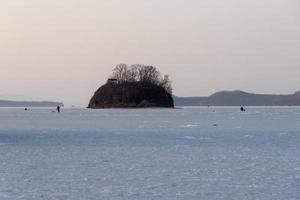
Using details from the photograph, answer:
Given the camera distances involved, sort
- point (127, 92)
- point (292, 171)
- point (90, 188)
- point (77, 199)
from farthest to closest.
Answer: point (127, 92)
point (292, 171)
point (90, 188)
point (77, 199)

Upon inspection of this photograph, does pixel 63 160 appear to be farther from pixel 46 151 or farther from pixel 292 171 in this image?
pixel 292 171

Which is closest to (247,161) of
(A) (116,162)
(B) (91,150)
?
(A) (116,162)

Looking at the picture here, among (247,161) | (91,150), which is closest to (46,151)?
(91,150)

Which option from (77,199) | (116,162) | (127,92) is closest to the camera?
(77,199)

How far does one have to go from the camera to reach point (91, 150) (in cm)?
3312

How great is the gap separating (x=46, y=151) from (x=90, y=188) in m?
13.7

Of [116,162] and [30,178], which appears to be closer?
[30,178]

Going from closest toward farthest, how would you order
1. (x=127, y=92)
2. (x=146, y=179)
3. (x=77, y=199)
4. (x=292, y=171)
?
1. (x=77, y=199)
2. (x=146, y=179)
3. (x=292, y=171)
4. (x=127, y=92)

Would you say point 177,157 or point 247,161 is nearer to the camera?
point 247,161

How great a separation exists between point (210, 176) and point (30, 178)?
6.12 meters

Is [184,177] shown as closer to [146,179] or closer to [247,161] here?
[146,179]

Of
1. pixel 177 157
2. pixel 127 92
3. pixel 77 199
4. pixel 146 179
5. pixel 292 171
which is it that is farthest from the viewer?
pixel 127 92

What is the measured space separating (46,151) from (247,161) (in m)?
10.9

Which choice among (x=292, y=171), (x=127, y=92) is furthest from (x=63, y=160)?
(x=127, y=92)
